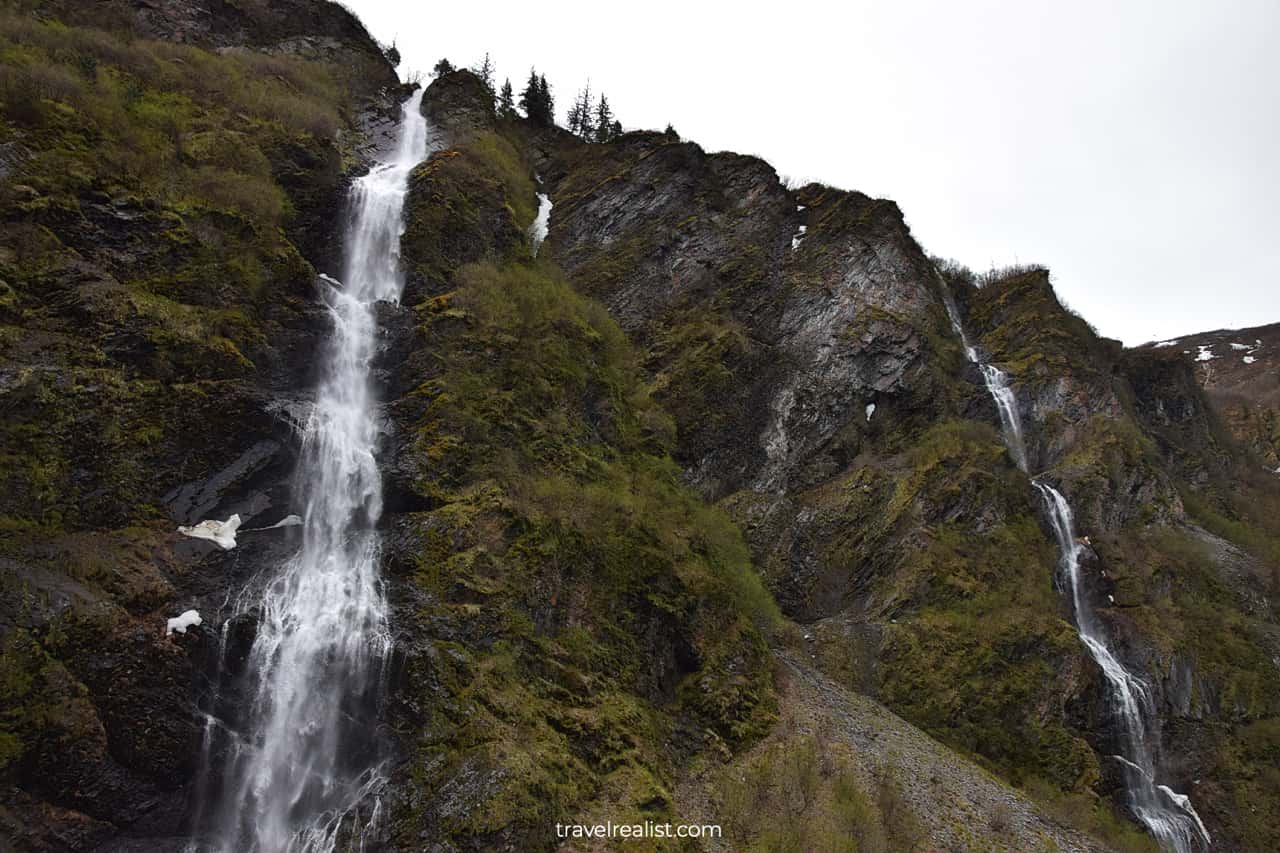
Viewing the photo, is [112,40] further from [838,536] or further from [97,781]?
[838,536]

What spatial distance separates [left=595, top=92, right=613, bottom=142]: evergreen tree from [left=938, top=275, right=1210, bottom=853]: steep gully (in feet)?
150

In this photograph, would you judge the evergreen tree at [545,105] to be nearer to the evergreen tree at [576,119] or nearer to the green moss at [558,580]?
the evergreen tree at [576,119]

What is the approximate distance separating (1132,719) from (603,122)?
57418 millimetres

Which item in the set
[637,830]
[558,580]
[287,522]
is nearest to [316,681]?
[287,522]

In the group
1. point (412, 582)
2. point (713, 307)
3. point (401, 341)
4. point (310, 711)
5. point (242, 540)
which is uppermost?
point (713, 307)

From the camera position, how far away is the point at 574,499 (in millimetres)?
18734

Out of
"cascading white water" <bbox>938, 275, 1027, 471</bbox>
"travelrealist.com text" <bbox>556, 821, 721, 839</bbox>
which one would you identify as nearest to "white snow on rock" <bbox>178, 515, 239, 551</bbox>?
"travelrealist.com text" <bbox>556, 821, 721, 839</bbox>

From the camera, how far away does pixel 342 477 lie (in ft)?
54.7

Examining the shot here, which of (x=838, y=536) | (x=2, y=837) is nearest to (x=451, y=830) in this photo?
(x=2, y=837)

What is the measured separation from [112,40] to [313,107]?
272 inches

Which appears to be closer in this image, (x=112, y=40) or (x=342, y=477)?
(x=342, y=477)

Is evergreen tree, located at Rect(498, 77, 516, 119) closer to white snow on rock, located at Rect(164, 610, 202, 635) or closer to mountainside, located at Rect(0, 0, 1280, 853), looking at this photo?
mountainside, located at Rect(0, 0, 1280, 853)

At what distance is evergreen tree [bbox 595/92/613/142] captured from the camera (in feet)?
188

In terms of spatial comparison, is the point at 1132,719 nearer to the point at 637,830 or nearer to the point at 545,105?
the point at 637,830
